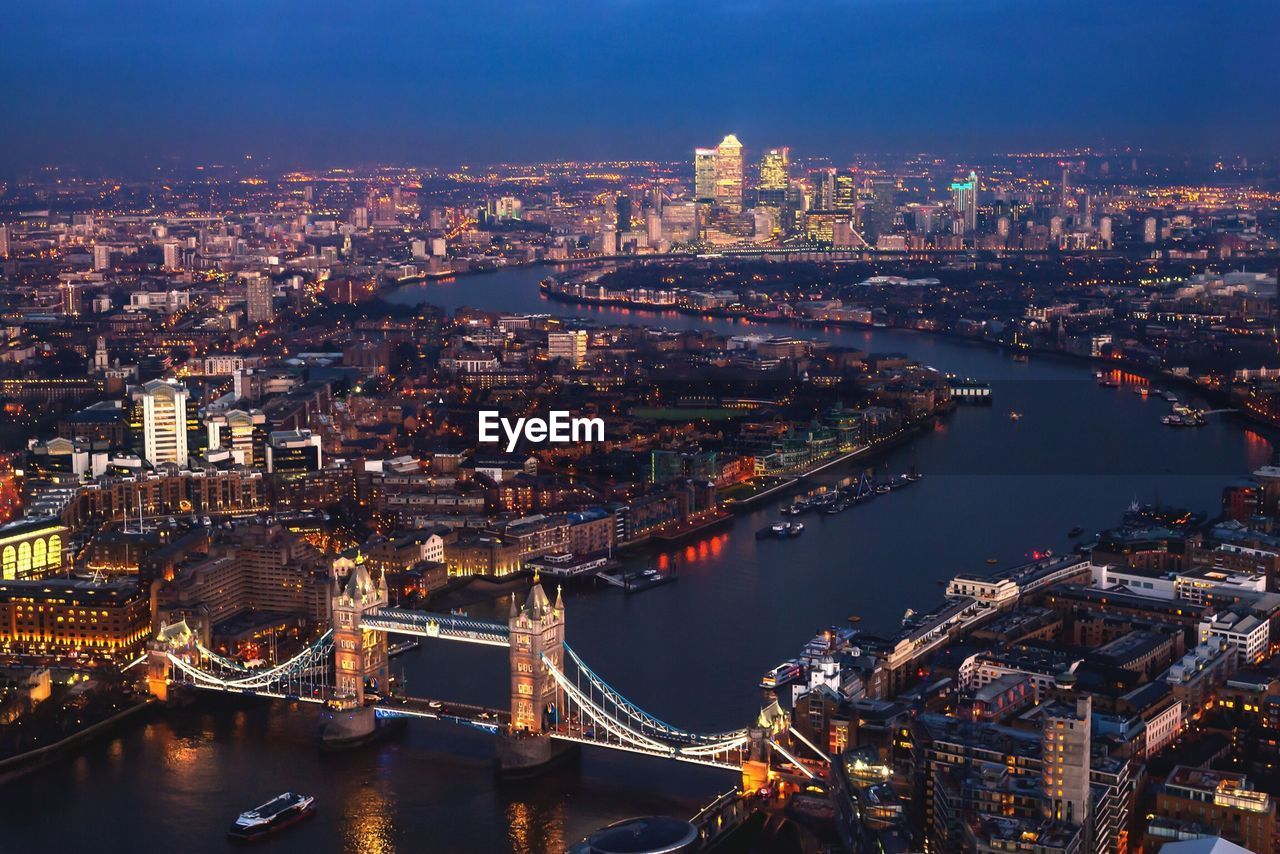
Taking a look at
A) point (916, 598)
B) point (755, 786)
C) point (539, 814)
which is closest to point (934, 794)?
point (755, 786)

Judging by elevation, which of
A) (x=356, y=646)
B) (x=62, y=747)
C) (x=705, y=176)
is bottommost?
(x=62, y=747)

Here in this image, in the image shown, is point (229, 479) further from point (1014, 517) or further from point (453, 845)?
point (453, 845)

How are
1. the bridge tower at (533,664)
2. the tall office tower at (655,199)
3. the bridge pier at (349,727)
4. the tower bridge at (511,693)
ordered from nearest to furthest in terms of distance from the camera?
the tower bridge at (511,693), the bridge tower at (533,664), the bridge pier at (349,727), the tall office tower at (655,199)

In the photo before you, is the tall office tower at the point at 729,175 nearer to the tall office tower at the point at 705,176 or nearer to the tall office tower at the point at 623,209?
the tall office tower at the point at 705,176

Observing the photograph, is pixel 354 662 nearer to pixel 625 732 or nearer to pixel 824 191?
pixel 625 732

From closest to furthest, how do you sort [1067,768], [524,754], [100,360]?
1. [1067,768]
2. [524,754]
3. [100,360]

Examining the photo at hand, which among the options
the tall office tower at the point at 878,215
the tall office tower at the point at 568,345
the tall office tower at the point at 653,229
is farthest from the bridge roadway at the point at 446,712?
the tall office tower at the point at 878,215

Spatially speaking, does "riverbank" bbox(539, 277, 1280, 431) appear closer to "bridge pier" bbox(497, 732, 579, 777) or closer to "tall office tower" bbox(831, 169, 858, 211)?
"tall office tower" bbox(831, 169, 858, 211)

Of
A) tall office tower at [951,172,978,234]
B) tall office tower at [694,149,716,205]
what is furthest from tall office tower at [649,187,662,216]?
tall office tower at [951,172,978,234]

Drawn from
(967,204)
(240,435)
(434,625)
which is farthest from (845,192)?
(434,625)
